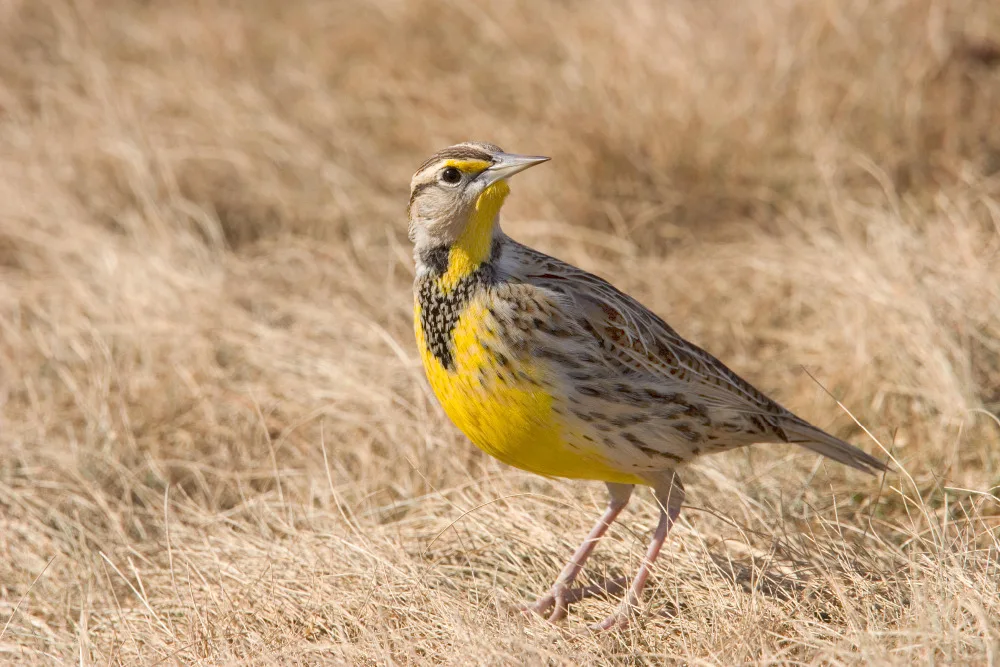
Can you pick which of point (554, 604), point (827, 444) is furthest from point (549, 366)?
point (827, 444)

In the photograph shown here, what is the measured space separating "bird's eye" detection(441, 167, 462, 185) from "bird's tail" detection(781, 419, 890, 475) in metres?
1.21

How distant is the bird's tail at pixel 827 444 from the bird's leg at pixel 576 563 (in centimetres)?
52

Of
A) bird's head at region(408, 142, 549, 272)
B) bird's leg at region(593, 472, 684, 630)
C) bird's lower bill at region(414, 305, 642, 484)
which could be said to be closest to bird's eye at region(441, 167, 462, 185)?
bird's head at region(408, 142, 549, 272)

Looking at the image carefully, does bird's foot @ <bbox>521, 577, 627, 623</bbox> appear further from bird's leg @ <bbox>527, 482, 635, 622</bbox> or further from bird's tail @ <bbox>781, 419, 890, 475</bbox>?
bird's tail @ <bbox>781, 419, 890, 475</bbox>

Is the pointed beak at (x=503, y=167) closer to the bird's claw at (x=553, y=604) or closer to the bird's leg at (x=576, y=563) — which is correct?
the bird's leg at (x=576, y=563)

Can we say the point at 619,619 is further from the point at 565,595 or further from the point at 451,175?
the point at 451,175

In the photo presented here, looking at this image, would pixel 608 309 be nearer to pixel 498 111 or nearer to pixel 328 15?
pixel 498 111

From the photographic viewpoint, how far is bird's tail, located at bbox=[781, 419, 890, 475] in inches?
141

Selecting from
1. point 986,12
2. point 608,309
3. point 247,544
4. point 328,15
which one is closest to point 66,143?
point 328,15

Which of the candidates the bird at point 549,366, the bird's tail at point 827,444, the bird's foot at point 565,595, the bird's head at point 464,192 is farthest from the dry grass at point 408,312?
the bird's head at point 464,192

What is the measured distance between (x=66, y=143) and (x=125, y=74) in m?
1.04

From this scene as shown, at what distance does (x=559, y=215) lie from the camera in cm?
602

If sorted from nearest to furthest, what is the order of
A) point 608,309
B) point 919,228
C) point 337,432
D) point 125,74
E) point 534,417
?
point 534,417 < point 608,309 < point 337,432 < point 919,228 < point 125,74

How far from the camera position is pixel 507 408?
10.3 ft
